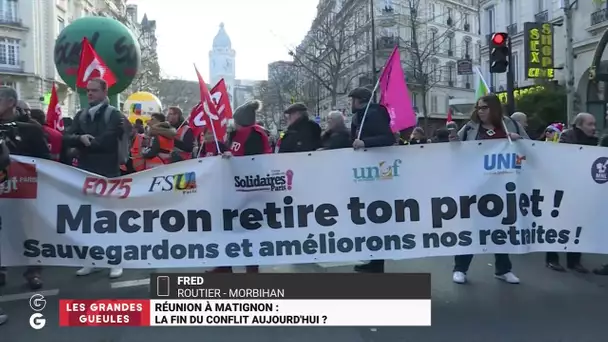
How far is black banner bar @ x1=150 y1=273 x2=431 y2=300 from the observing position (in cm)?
411

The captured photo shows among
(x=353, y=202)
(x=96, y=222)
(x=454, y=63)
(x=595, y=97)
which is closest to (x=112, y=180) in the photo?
(x=96, y=222)

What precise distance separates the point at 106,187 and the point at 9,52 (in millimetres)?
46439

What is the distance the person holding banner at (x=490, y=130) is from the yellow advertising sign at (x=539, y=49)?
21.7 metres

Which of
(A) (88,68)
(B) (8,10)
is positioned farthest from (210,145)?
(B) (8,10)

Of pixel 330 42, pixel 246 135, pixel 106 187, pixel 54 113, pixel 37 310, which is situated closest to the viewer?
pixel 37 310

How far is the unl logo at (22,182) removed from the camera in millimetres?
4871

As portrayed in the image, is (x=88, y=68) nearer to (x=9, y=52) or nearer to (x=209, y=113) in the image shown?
(x=209, y=113)

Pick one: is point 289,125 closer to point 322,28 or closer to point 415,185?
point 415,185

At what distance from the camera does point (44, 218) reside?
4.82 metres

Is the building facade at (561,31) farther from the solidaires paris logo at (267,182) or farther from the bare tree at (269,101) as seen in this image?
the bare tree at (269,101)

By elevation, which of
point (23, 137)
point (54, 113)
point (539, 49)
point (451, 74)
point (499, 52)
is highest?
point (451, 74)

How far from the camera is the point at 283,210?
4867mm

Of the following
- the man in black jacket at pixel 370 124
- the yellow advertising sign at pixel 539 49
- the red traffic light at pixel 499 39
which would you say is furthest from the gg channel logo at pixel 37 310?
the yellow advertising sign at pixel 539 49

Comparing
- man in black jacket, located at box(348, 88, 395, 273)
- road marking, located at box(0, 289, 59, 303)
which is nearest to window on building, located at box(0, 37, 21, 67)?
road marking, located at box(0, 289, 59, 303)
